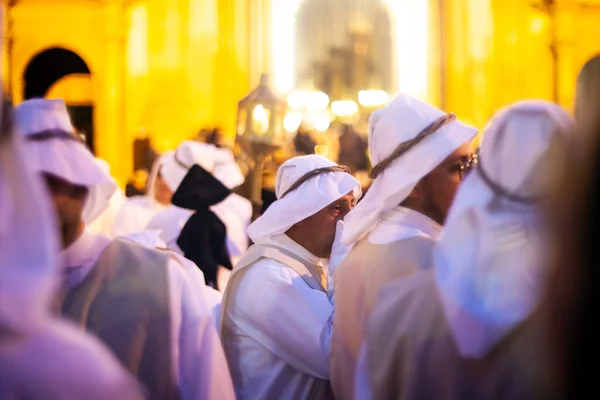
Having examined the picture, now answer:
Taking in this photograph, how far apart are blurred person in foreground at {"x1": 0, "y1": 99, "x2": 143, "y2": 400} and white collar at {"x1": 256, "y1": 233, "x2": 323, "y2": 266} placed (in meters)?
2.01

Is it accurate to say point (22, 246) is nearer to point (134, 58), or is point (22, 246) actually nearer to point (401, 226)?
point (401, 226)

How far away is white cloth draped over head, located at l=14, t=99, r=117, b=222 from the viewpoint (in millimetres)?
2281

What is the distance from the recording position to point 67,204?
Result: 2309 millimetres

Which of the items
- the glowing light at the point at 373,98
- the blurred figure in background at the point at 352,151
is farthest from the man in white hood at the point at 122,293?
the glowing light at the point at 373,98

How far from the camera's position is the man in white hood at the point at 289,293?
311cm

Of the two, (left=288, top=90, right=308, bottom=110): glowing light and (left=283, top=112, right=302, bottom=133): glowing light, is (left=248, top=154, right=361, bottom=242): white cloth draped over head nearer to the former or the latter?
(left=283, top=112, right=302, bottom=133): glowing light

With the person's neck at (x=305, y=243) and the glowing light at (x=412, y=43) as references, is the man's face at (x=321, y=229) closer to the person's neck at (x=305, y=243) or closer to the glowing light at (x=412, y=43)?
the person's neck at (x=305, y=243)

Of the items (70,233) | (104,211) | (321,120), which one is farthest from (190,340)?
(321,120)

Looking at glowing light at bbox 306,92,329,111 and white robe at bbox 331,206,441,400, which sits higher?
white robe at bbox 331,206,441,400

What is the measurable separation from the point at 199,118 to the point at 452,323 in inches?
550

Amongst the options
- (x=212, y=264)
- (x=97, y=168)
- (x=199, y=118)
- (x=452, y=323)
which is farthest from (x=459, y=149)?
(x=199, y=118)

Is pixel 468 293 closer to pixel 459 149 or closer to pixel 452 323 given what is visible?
pixel 452 323

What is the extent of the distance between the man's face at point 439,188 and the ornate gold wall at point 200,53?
13033mm

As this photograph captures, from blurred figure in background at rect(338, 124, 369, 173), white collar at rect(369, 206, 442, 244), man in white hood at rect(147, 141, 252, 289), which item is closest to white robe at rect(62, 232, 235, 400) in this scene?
white collar at rect(369, 206, 442, 244)
